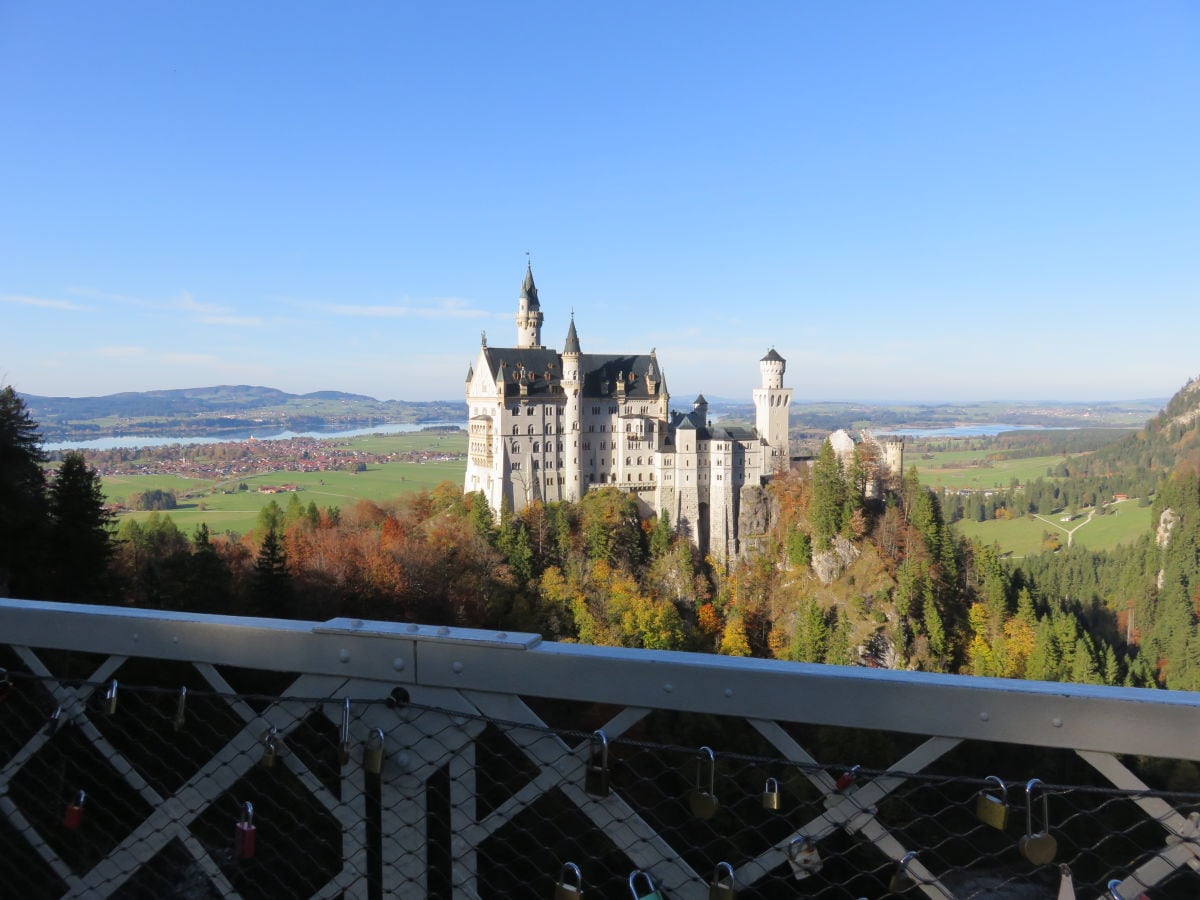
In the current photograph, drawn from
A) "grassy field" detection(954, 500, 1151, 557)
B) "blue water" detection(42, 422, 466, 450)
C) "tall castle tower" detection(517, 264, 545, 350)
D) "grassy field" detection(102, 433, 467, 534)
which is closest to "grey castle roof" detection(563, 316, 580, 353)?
"tall castle tower" detection(517, 264, 545, 350)

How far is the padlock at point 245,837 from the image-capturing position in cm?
227

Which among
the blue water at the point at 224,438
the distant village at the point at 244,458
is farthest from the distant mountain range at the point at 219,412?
the distant village at the point at 244,458

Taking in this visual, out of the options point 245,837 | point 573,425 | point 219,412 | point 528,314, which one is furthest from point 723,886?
point 219,412

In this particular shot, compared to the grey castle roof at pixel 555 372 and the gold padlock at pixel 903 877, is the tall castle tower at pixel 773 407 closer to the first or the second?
the grey castle roof at pixel 555 372

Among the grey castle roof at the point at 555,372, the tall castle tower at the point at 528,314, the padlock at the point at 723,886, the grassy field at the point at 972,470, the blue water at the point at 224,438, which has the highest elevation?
the tall castle tower at the point at 528,314

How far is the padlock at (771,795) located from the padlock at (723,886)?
0.17 m

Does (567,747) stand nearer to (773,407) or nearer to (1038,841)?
(1038,841)

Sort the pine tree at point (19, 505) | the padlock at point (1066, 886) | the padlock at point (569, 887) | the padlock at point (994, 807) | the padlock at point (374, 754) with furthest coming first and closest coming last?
the pine tree at point (19, 505)
the padlock at point (374, 754)
the padlock at point (569, 887)
the padlock at point (1066, 886)
the padlock at point (994, 807)

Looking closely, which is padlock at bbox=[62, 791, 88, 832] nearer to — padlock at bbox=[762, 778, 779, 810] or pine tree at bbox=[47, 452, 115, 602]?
padlock at bbox=[762, 778, 779, 810]

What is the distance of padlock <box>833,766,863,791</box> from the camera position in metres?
1.96

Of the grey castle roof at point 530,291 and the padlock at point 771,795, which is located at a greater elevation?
the grey castle roof at point 530,291

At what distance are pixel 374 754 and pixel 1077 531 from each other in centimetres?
9478

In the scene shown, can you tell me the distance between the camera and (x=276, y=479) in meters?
71.1

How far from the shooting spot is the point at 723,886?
1.92 meters
